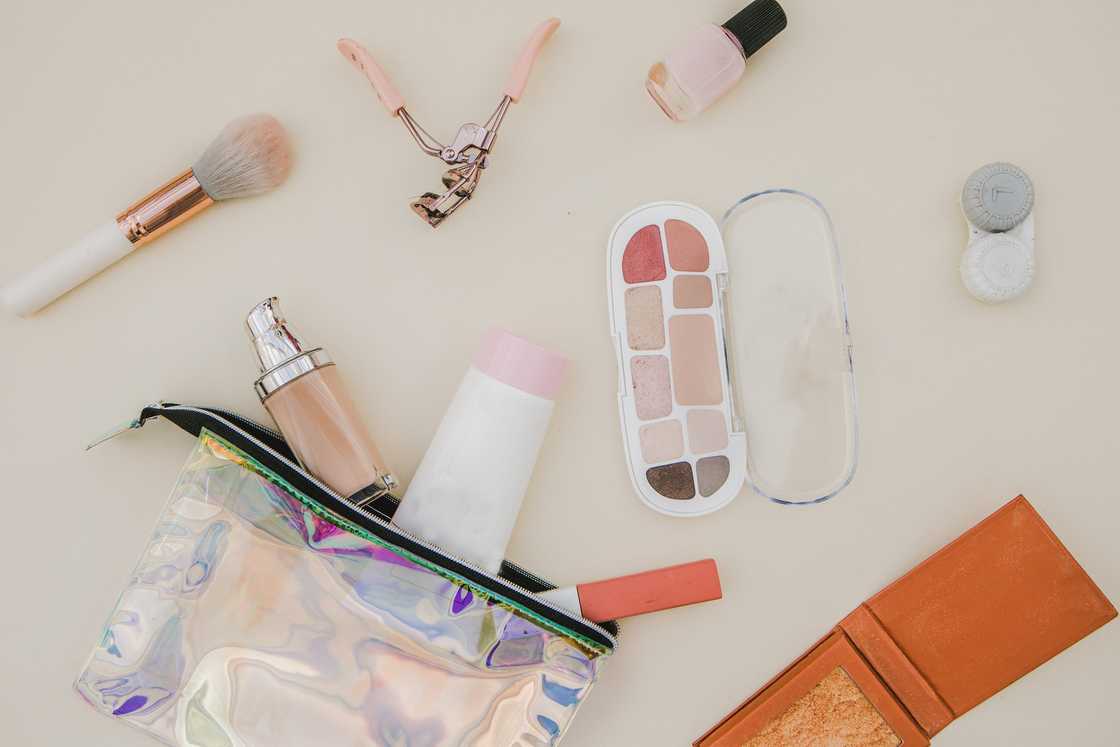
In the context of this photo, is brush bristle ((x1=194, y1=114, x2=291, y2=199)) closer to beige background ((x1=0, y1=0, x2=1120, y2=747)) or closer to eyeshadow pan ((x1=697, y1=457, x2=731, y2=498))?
beige background ((x1=0, y1=0, x2=1120, y2=747))

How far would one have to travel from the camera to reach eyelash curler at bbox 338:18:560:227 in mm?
650

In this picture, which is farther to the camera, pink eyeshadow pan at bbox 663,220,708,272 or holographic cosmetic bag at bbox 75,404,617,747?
pink eyeshadow pan at bbox 663,220,708,272

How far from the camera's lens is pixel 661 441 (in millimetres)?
697

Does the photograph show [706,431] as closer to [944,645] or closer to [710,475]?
[710,475]

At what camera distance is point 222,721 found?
57 cm

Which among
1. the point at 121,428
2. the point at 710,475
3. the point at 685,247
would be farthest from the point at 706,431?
the point at 121,428

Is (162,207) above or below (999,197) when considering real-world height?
above

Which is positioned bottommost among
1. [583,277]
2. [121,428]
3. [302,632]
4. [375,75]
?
[302,632]

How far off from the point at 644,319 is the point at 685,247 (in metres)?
0.08

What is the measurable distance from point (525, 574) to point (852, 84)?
539 mm

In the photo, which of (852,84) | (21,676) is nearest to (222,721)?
(21,676)

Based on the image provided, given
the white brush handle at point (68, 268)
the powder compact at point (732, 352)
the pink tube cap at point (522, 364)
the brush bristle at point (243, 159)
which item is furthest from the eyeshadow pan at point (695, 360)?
the white brush handle at point (68, 268)

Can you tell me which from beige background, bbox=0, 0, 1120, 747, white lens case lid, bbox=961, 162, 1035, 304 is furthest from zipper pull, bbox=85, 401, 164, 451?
white lens case lid, bbox=961, 162, 1035, 304

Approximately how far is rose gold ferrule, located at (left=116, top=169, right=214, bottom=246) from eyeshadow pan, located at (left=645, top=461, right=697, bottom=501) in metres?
0.46
